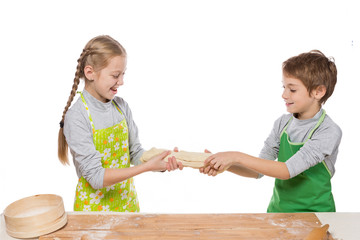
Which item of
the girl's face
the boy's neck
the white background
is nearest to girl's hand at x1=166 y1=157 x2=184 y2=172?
the girl's face

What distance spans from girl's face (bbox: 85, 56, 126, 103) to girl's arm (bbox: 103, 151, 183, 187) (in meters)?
0.37

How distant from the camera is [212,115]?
10.7 ft

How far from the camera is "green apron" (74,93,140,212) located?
74.3 inches

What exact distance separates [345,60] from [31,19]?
2496 mm

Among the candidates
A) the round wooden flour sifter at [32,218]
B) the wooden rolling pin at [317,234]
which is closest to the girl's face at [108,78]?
the round wooden flour sifter at [32,218]

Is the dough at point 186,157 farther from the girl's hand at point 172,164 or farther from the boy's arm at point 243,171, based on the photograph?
the boy's arm at point 243,171

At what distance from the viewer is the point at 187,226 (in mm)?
1569

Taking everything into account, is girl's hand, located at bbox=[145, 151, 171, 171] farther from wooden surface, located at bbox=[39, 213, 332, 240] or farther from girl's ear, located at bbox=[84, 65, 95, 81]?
girl's ear, located at bbox=[84, 65, 95, 81]

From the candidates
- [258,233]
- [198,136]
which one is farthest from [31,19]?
[258,233]

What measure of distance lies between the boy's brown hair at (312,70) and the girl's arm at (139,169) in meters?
0.70

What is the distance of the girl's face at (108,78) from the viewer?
1.82m

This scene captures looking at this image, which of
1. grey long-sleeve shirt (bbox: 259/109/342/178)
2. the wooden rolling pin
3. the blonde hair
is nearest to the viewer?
the wooden rolling pin

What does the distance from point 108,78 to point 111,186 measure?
1.82ft

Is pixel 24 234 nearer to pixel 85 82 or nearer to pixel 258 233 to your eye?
pixel 85 82
